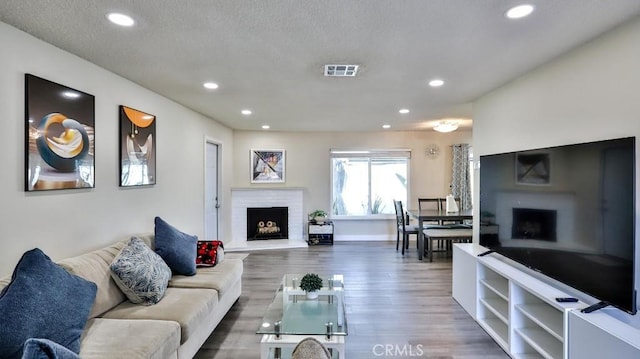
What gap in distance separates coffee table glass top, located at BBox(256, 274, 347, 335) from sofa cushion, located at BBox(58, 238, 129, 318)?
109 centimetres

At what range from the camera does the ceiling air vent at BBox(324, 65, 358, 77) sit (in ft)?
9.14

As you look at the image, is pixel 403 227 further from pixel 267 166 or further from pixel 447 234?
pixel 267 166

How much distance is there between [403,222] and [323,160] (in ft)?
7.47

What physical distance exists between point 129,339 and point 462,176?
645 centimetres

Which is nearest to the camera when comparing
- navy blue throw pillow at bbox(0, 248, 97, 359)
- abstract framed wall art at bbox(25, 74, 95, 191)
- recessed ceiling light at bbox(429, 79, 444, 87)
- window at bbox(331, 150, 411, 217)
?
navy blue throw pillow at bbox(0, 248, 97, 359)

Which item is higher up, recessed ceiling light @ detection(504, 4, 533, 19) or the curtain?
recessed ceiling light @ detection(504, 4, 533, 19)

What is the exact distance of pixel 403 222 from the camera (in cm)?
588

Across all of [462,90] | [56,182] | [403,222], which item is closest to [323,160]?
[403,222]

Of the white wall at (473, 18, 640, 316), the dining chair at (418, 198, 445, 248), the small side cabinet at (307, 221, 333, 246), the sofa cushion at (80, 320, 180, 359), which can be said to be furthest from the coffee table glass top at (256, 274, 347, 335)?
the dining chair at (418, 198, 445, 248)

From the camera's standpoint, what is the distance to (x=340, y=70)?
2.88 metres

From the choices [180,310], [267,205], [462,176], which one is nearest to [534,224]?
[180,310]

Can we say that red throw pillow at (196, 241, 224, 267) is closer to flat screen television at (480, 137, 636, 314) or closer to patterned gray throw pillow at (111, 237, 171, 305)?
patterned gray throw pillow at (111, 237, 171, 305)

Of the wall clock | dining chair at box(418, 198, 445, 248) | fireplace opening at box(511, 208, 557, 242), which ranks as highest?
the wall clock

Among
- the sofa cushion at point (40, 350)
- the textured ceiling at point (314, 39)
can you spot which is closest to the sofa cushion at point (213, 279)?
the sofa cushion at point (40, 350)
